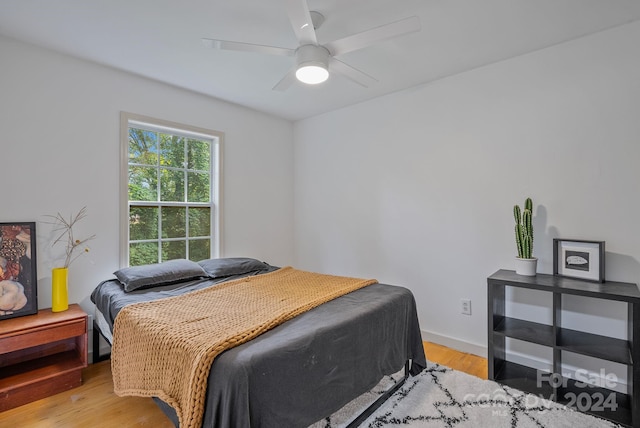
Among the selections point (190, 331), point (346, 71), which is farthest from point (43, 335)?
point (346, 71)

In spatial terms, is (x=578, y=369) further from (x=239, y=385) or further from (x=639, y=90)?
(x=239, y=385)

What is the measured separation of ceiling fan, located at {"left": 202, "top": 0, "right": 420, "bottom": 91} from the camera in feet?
5.05

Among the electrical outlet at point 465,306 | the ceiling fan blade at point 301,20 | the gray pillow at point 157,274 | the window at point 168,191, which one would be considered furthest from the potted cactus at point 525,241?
the window at point 168,191

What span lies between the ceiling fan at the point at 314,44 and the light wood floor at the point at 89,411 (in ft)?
7.21

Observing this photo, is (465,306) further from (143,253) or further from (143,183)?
(143,183)

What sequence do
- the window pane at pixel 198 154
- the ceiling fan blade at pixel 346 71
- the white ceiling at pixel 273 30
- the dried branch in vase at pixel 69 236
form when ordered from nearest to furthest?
the white ceiling at pixel 273 30, the ceiling fan blade at pixel 346 71, the dried branch in vase at pixel 69 236, the window pane at pixel 198 154

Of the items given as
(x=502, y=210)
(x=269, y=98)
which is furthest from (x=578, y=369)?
(x=269, y=98)

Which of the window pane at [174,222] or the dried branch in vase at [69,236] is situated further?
the window pane at [174,222]

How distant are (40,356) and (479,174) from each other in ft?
12.1

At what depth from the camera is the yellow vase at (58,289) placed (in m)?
2.27

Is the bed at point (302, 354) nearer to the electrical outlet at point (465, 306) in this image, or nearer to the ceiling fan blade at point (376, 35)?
the electrical outlet at point (465, 306)

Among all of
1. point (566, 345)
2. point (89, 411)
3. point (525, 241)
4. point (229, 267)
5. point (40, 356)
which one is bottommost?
point (89, 411)

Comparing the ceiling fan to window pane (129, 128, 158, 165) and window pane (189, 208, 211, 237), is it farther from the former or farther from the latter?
window pane (189, 208, 211, 237)

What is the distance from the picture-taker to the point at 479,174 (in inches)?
106
